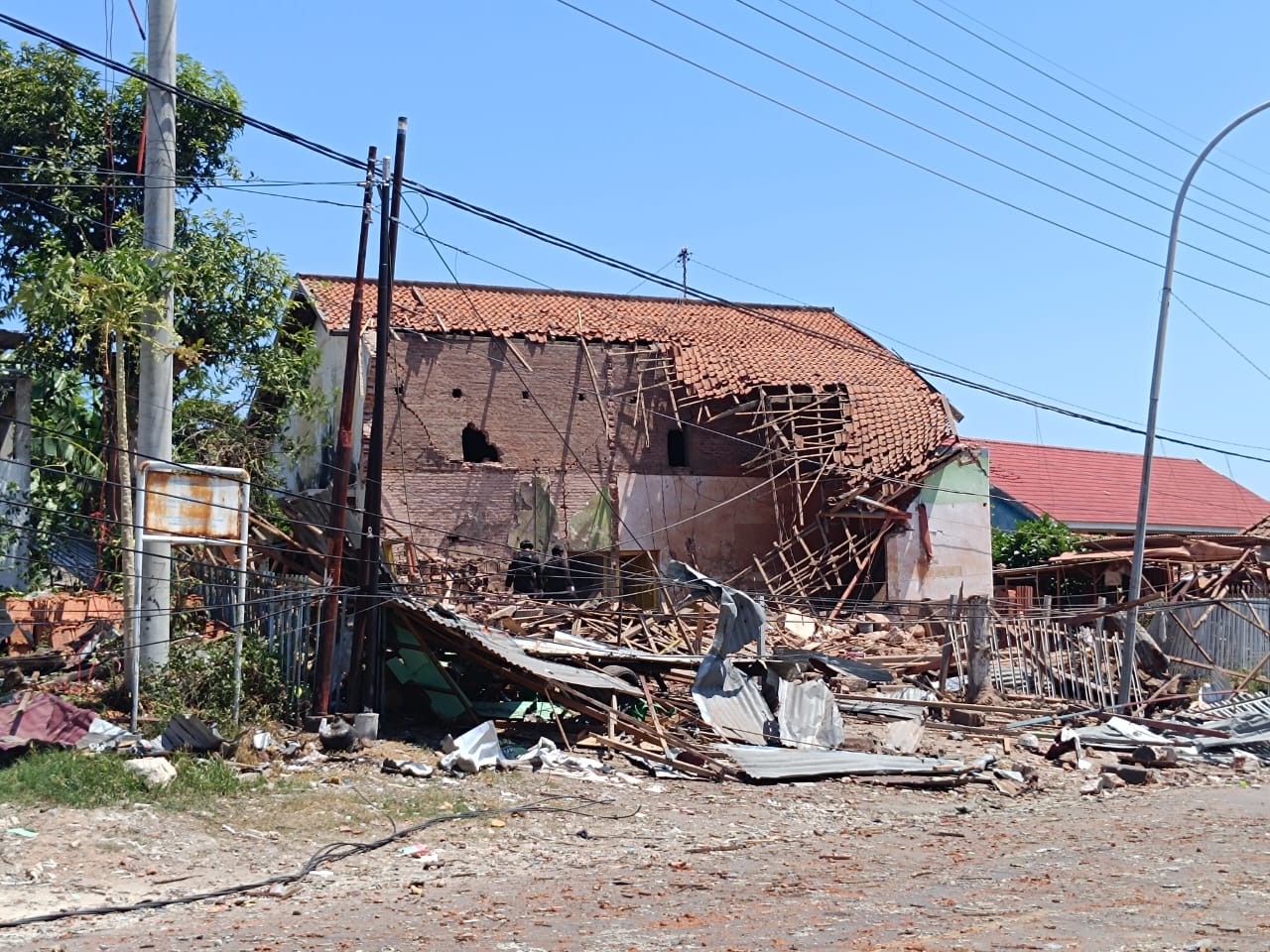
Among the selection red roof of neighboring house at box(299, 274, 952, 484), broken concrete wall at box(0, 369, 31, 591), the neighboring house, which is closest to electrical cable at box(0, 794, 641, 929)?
broken concrete wall at box(0, 369, 31, 591)

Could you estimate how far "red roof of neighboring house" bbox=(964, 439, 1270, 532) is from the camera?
137 ft

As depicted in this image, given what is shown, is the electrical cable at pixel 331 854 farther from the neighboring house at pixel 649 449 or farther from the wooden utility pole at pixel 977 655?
the neighboring house at pixel 649 449

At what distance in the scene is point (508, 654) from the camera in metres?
15.5

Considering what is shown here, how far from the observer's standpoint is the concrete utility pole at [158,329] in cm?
1482

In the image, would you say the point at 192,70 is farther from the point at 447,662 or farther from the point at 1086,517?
the point at 1086,517

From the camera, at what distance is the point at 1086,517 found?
41562 mm

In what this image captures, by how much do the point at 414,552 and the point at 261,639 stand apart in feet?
28.9

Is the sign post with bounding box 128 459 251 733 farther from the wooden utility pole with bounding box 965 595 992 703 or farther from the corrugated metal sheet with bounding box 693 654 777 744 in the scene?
the wooden utility pole with bounding box 965 595 992 703

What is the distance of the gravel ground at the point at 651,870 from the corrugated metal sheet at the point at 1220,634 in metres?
7.83

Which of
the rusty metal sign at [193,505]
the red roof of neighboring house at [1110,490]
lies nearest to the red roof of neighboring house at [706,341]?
the red roof of neighboring house at [1110,490]

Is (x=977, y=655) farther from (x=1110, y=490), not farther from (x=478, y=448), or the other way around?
(x=1110, y=490)

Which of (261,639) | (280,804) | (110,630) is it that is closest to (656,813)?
(280,804)

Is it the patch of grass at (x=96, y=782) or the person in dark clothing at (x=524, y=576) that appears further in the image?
the person in dark clothing at (x=524, y=576)

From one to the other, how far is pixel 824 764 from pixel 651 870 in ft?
16.8
